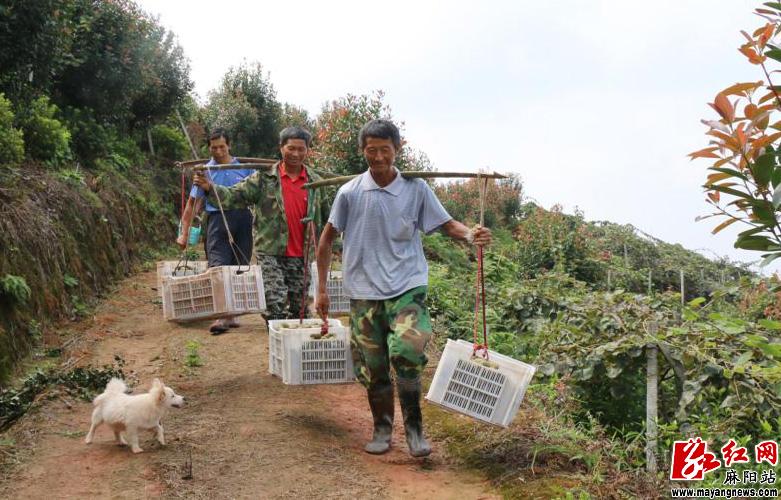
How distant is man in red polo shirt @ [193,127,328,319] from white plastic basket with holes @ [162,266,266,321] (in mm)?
428

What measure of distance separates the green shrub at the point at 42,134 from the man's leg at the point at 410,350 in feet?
25.3

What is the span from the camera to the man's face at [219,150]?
7887 mm

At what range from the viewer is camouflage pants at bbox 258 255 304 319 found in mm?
6781

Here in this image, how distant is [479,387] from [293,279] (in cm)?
281

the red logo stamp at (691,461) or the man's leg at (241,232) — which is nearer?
the red logo stamp at (691,461)

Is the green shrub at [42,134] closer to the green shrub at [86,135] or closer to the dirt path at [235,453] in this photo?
the green shrub at [86,135]

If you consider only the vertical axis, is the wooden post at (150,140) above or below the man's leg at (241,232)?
above

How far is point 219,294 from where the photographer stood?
7449 mm

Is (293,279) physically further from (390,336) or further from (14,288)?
(14,288)

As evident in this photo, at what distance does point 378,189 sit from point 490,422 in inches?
62.8

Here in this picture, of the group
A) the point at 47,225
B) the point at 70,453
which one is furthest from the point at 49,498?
the point at 47,225

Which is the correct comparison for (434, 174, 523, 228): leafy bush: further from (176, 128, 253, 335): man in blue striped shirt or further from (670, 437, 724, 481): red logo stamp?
(670, 437, 724, 481): red logo stamp

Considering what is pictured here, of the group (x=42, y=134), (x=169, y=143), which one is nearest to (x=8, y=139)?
(x=42, y=134)

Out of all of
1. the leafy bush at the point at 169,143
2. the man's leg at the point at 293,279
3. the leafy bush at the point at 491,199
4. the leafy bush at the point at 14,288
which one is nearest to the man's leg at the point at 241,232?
the man's leg at the point at 293,279
